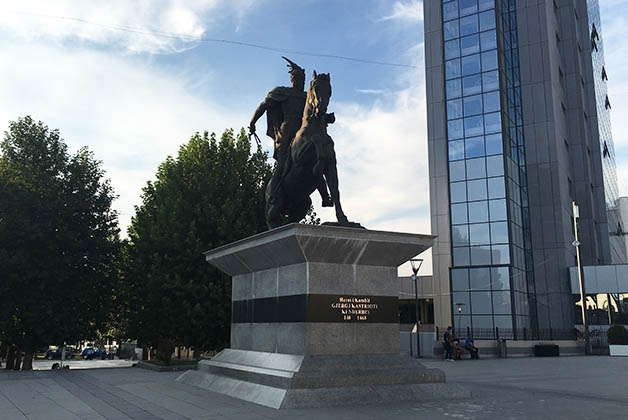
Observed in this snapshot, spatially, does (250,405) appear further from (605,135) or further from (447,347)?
(605,135)

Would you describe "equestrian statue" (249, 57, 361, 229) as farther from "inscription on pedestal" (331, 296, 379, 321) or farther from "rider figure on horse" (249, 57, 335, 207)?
"inscription on pedestal" (331, 296, 379, 321)

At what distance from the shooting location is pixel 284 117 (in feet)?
43.8

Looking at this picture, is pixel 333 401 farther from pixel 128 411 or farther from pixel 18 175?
pixel 18 175

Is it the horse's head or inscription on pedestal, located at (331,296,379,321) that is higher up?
the horse's head

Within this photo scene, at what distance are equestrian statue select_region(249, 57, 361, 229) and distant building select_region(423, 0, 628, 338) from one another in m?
35.9

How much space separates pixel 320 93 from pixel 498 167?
3902 cm

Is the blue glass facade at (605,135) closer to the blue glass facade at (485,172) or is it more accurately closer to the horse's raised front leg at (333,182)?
the blue glass facade at (485,172)

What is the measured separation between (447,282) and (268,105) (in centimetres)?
3876

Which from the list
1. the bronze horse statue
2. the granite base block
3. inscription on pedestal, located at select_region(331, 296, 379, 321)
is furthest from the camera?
the bronze horse statue

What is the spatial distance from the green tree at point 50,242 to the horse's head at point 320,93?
16.0m

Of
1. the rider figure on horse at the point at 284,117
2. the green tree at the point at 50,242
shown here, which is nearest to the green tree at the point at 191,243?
the green tree at the point at 50,242

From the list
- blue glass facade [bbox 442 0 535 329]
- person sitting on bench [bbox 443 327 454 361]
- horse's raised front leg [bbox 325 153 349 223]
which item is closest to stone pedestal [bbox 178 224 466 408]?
horse's raised front leg [bbox 325 153 349 223]

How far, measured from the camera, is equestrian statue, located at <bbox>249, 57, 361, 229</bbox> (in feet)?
38.5

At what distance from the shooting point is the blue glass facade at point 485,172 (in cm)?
4622
